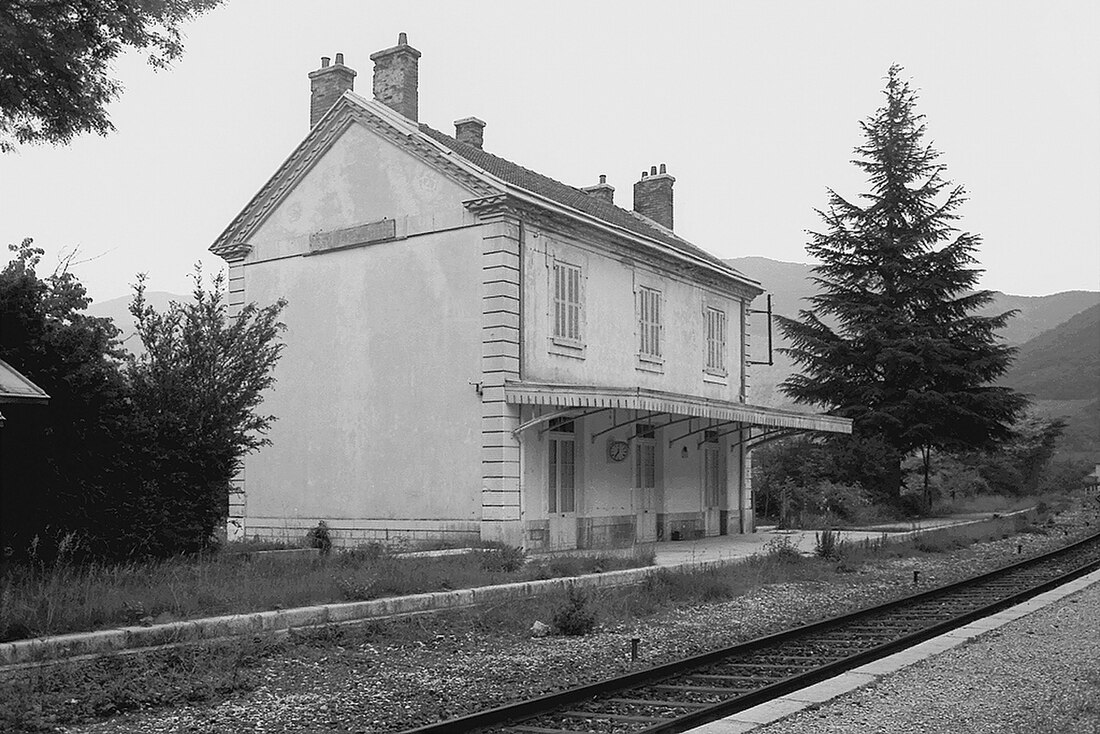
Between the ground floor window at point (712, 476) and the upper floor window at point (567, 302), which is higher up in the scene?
the upper floor window at point (567, 302)

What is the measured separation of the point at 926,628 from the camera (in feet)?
33.4

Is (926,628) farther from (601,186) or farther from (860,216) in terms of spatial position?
(860,216)

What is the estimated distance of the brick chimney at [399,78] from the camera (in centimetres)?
2080

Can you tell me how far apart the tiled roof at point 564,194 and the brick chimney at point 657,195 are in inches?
19.8

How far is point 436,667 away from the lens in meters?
8.78

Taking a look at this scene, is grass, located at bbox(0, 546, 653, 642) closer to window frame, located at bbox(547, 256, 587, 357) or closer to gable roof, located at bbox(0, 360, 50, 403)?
gable roof, located at bbox(0, 360, 50, 403)

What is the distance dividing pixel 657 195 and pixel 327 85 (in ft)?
33.7

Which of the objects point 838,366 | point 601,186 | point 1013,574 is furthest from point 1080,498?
point 1013,574

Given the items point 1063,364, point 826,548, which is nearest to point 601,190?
point 826,548

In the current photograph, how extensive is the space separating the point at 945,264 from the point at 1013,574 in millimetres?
21476

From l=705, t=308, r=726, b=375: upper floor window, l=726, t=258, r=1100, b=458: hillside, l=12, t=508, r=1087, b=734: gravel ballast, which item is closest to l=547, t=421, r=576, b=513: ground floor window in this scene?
l=12, t=508, r=1087, b=734: gravel ballast

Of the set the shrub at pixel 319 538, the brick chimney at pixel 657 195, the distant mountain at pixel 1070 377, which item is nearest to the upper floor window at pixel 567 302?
the shrub at pixel 319 538

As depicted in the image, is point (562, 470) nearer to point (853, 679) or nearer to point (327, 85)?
point (327, 85)

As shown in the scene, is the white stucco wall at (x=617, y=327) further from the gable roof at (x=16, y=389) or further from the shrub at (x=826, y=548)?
the gable roof at (x=16, y=389)
